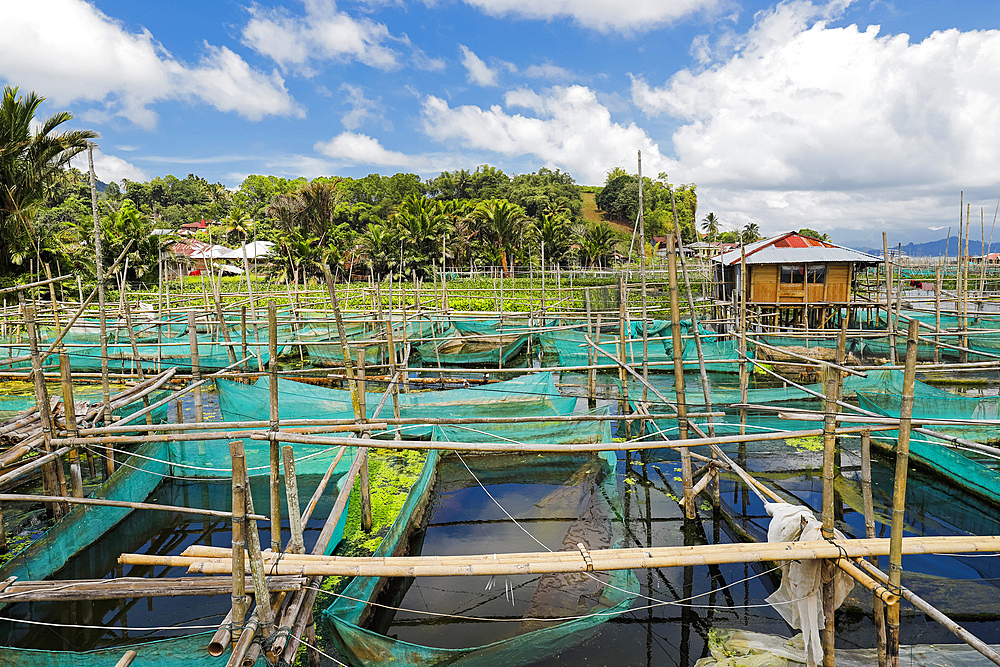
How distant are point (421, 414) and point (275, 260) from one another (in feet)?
66.9

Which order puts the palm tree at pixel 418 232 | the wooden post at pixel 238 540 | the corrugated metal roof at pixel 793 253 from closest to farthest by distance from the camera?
1. the wooden post at pixel 238 540
2. the corrugated metal roof at pixel 793 253
3. the palm tree at pixel 418 232

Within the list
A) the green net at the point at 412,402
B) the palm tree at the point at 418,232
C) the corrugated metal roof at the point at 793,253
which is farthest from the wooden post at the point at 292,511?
the palm tree at the point at 418,232

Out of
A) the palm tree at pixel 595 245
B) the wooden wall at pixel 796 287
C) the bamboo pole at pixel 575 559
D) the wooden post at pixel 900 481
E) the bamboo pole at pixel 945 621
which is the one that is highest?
the palm tree at pixel 595 245

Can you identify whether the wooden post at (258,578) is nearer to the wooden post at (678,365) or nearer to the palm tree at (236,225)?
the wooden post at (678,365)

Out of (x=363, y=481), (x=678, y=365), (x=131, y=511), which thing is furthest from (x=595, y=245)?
(x=131, y=511)

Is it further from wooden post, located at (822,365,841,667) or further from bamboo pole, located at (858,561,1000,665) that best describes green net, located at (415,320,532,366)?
bamboo pole, located at (858,561,1000,665)

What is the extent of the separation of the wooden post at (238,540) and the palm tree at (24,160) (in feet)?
54.7

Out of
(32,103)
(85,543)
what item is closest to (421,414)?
(85,543)

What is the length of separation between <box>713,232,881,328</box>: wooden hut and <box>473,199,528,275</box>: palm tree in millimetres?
12663

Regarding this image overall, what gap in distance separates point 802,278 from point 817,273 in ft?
1.19

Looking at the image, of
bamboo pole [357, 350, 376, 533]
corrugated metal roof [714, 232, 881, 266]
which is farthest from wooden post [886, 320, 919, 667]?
corrugated metal roof [714, 232, 881, 266]

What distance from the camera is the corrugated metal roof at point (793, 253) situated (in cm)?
1363

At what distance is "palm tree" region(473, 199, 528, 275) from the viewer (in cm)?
2566

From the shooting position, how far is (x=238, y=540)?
2.55m
